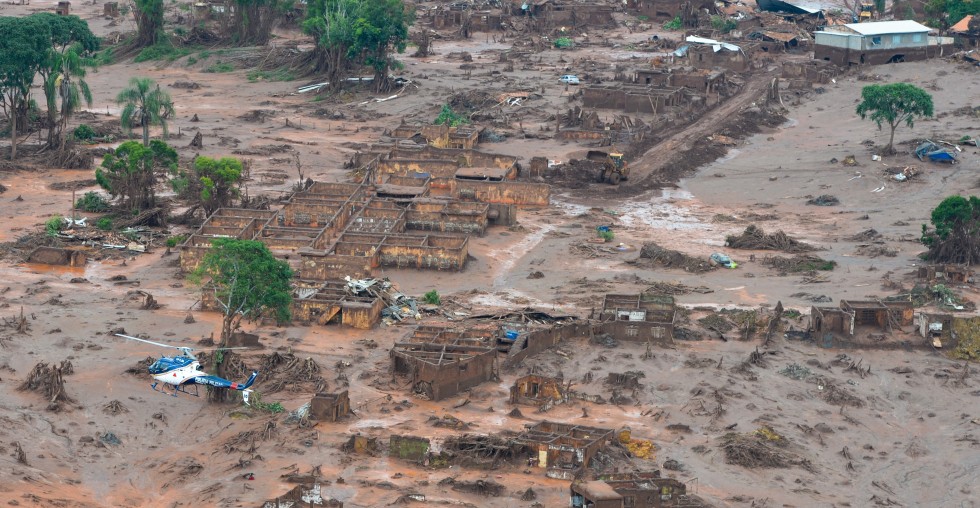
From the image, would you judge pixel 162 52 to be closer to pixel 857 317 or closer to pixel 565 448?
pixel 857 317

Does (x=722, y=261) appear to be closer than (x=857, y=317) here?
No

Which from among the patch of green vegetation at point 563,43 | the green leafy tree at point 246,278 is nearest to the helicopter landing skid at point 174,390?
the green leafy tree at point 246,278

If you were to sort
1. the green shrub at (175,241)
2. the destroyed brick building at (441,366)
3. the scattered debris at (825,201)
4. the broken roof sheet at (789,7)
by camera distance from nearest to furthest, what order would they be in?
1. the destroyed brick building at (441,366)
2. the green shrub at (175,241)
3. the scattered debris at (825,201)
4. the broken roof sheet at (789,7)

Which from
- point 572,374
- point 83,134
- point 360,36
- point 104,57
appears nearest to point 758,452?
point 572,374

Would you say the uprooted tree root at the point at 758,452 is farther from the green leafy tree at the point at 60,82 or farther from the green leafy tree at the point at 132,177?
the green leafy tree at the point at 60,82

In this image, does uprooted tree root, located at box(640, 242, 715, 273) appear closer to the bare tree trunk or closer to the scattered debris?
the scattered debris

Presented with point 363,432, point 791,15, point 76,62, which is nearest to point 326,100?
point 76,62

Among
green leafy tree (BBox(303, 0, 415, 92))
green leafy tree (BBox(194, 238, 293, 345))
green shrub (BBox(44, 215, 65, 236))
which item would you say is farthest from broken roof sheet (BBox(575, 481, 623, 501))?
green leafy tree (BBox(303, 0, 415, 92))
